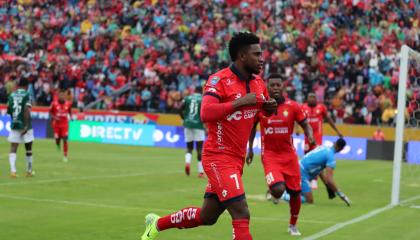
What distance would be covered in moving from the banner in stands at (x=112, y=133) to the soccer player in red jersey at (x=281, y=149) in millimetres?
24719

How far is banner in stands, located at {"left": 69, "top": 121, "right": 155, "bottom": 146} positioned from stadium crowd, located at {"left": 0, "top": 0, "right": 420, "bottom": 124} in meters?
1.52

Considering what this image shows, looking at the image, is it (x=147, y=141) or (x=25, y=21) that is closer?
(x=147, y=141)

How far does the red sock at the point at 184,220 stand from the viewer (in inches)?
348

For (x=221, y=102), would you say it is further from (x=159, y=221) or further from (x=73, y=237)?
(x=73, y=237)

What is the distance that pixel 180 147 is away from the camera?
3722 cm

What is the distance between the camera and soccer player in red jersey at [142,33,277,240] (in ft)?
26.8

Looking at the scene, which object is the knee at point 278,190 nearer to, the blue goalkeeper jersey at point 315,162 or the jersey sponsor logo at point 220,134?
the jersey sponsor logo at point 220,134

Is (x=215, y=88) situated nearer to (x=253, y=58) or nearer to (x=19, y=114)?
(x=253, y=58)

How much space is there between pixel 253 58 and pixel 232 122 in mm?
691

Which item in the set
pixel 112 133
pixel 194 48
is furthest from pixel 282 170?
pixel 194 48

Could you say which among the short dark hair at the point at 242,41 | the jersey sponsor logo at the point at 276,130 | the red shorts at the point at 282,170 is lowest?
the red shorts at the point at 282,170

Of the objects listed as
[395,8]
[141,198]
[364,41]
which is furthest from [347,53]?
[141,198]

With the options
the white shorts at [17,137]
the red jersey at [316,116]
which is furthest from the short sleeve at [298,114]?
the white shorts at [17,137]

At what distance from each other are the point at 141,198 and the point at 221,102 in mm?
8472
